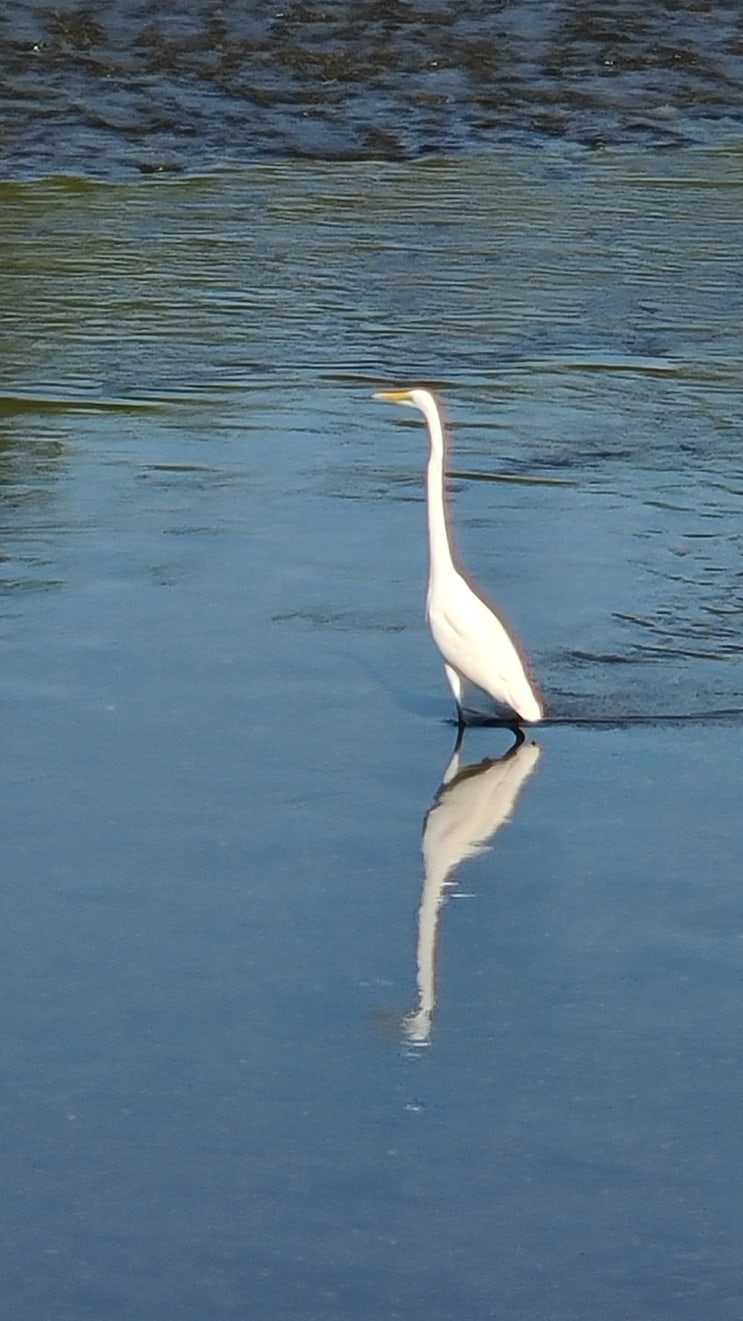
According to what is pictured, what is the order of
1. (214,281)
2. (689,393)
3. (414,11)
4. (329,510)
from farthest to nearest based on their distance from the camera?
(414,11), (214,281), (689,393), (329,510)

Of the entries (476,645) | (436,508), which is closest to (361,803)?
(476,645)

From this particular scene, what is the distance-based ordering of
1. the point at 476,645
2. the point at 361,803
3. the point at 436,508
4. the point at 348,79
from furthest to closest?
the point at 348,79, the point at 436,508, the point at 476,645, the point at 361,803

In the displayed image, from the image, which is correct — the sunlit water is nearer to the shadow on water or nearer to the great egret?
the shadow on water

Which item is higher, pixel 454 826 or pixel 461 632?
pixel 461 632

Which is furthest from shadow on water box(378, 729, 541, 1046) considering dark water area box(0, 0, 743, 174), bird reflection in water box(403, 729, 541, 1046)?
dark water area box(0, 0, 743, 174)

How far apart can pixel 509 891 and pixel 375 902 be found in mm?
322

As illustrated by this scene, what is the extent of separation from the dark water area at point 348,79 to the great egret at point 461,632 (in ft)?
22.5

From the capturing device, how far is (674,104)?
14719 millimetres

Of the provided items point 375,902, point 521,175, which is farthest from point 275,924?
point 521,175

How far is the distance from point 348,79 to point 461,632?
28.3ft

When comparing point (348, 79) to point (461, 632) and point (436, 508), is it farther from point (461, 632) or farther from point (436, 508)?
point (461, 632)

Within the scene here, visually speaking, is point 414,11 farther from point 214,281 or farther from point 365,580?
point 365,580

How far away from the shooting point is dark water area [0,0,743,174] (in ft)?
45.8

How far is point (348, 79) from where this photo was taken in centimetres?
1468
